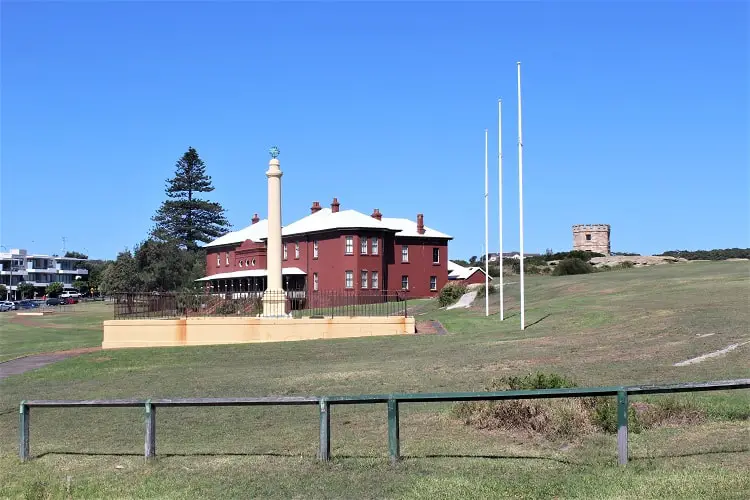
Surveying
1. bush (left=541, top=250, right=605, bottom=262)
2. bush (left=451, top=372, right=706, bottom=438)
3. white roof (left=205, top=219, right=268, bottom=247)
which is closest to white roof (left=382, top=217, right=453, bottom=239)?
white roof (left=205, top=219, right=268, bottom=247)

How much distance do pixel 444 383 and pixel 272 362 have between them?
8.88 meters

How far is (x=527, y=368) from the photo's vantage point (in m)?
16.5

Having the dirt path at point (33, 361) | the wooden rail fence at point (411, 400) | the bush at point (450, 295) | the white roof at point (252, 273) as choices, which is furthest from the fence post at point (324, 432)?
the white roof at point (252, 273)

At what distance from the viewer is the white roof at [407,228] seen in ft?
218

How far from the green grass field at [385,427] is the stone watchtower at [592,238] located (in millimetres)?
83588

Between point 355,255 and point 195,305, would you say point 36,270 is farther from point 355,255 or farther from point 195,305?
point 195,305

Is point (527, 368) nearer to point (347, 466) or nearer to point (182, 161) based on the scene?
point (347, 466)

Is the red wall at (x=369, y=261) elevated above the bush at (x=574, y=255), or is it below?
below

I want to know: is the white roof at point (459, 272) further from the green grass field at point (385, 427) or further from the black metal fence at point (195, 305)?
the green grass field at point (385, 427)

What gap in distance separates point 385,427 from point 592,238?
102545 millimetres

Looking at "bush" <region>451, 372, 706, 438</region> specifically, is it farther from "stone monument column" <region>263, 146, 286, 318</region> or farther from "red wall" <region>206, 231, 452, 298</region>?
"red wall" <region>206, 231, 452, 298</region>

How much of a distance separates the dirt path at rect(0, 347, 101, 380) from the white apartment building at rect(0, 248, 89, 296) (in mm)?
125045

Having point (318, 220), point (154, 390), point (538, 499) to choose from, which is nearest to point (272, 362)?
point (154, 390)

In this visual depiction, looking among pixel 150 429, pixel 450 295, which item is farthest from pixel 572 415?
pixel 450 295
